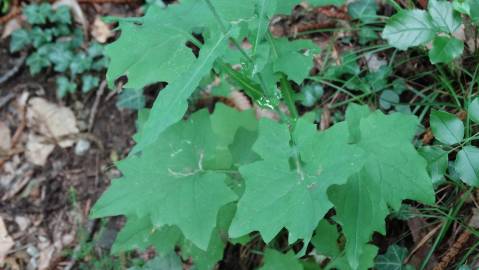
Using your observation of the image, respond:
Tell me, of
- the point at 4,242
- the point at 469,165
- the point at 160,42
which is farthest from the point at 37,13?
the point at 469,165

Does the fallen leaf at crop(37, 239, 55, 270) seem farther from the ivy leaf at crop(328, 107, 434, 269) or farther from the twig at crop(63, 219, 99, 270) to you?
the ivy leaf at crop(328, 107, 434, 269)

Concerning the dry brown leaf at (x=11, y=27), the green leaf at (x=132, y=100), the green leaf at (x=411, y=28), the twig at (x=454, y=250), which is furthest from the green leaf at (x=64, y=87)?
the twig at (x=454, y=250)

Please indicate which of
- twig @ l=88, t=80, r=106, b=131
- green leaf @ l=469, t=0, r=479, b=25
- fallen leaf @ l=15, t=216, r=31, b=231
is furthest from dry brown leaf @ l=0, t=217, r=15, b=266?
green leaf @ l=469, t=0, r=479, b=25

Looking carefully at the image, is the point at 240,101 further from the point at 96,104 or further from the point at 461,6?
the point at 461,6

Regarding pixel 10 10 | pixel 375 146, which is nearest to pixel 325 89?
pixel 375 146

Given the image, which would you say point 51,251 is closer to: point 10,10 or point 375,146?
point 10,10

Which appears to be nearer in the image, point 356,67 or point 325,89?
point 356,67


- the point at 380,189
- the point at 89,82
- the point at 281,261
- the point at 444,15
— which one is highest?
the point at 444,15
